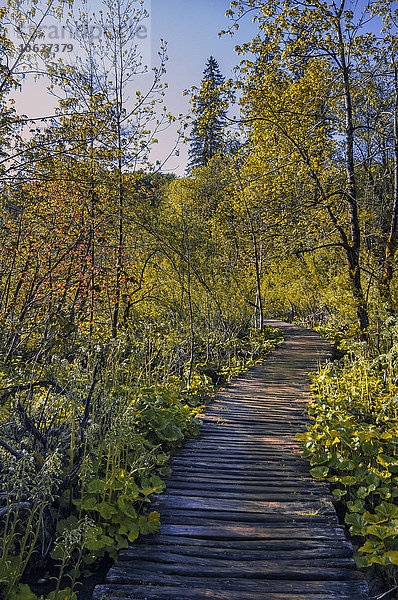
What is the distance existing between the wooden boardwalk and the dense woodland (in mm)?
168

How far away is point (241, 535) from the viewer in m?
2.40

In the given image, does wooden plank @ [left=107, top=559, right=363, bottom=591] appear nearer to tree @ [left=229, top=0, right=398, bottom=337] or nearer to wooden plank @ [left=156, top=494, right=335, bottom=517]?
wooden plank @ [left=156, top=494, right=335, bottom=517]

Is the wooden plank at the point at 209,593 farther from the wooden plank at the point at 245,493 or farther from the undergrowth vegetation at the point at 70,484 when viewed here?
the wooden plank at the point at 245,493

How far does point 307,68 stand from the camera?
741 cm

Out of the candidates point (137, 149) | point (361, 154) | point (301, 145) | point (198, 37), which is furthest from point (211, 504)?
point (361, 154)

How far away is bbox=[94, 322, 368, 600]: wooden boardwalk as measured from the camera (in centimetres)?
198

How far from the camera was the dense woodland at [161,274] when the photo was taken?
263 cm

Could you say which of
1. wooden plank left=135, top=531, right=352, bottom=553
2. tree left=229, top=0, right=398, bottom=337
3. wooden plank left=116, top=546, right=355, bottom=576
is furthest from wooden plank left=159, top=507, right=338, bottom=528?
tree left=229, top=0, right=398, bottom=337

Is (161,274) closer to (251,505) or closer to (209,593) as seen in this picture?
(251,505)

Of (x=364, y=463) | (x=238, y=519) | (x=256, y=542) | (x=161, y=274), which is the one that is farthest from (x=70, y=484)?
(x=161, y=274)

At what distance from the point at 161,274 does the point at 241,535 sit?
7.35 m

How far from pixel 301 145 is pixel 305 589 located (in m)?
7.28

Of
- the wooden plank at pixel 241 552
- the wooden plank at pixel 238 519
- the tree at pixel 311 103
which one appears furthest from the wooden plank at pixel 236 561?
the tree at pixel 311 103

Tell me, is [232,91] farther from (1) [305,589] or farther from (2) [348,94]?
(1) [305,589]
